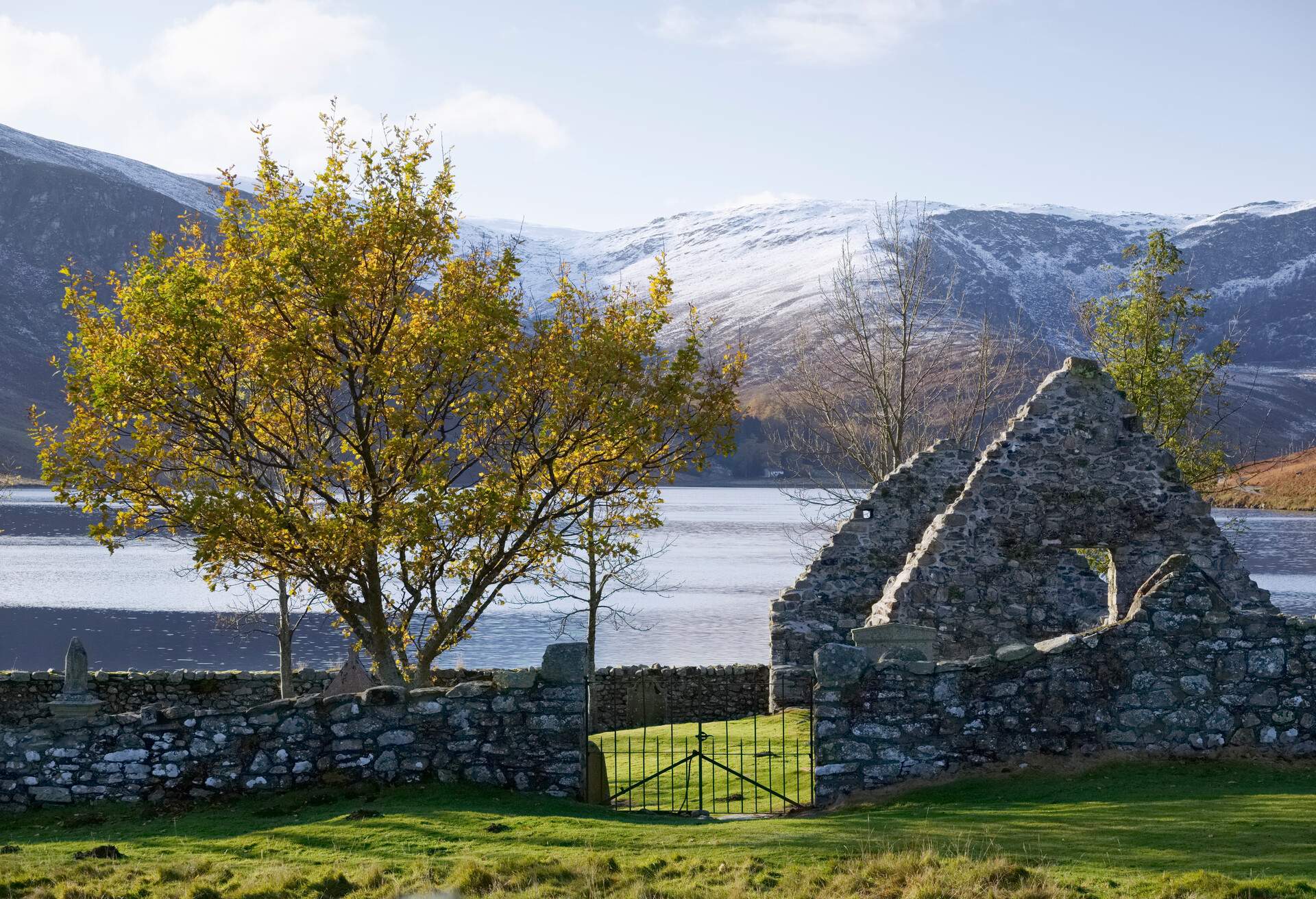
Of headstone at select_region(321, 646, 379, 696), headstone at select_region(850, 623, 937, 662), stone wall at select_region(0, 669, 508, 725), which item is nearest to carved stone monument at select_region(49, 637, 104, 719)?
stone wall at select_region(0, 669, 508, 725)

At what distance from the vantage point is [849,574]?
2381 cm

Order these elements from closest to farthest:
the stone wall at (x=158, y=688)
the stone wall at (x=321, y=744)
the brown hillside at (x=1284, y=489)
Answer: the stone wall at (x=321, y=744) < the stone wall at (x=158, y=688) < the brown hillside at (x=1284, y=489)

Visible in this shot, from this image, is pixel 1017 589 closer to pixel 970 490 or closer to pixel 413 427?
pixel 970 490

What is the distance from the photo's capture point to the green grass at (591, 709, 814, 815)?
53.3 feet

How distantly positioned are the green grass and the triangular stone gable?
3.08 m

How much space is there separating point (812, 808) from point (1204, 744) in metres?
5.02

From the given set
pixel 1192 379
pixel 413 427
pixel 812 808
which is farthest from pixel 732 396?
pixel 1192 379

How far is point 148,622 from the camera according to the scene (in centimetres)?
5703

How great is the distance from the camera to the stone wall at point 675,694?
1057 inches

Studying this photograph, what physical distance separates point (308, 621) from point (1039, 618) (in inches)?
1867

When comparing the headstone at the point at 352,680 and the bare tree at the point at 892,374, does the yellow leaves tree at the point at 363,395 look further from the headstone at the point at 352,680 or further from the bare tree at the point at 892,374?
the bare tree at the point at 892,374

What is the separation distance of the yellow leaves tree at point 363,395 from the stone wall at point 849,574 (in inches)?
160

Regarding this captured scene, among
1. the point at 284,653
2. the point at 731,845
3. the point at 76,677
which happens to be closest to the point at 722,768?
the point at 731,845

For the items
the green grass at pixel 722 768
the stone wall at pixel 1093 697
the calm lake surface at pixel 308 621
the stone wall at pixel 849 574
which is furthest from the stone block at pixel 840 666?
the calm lake surface at pixel 308 621
